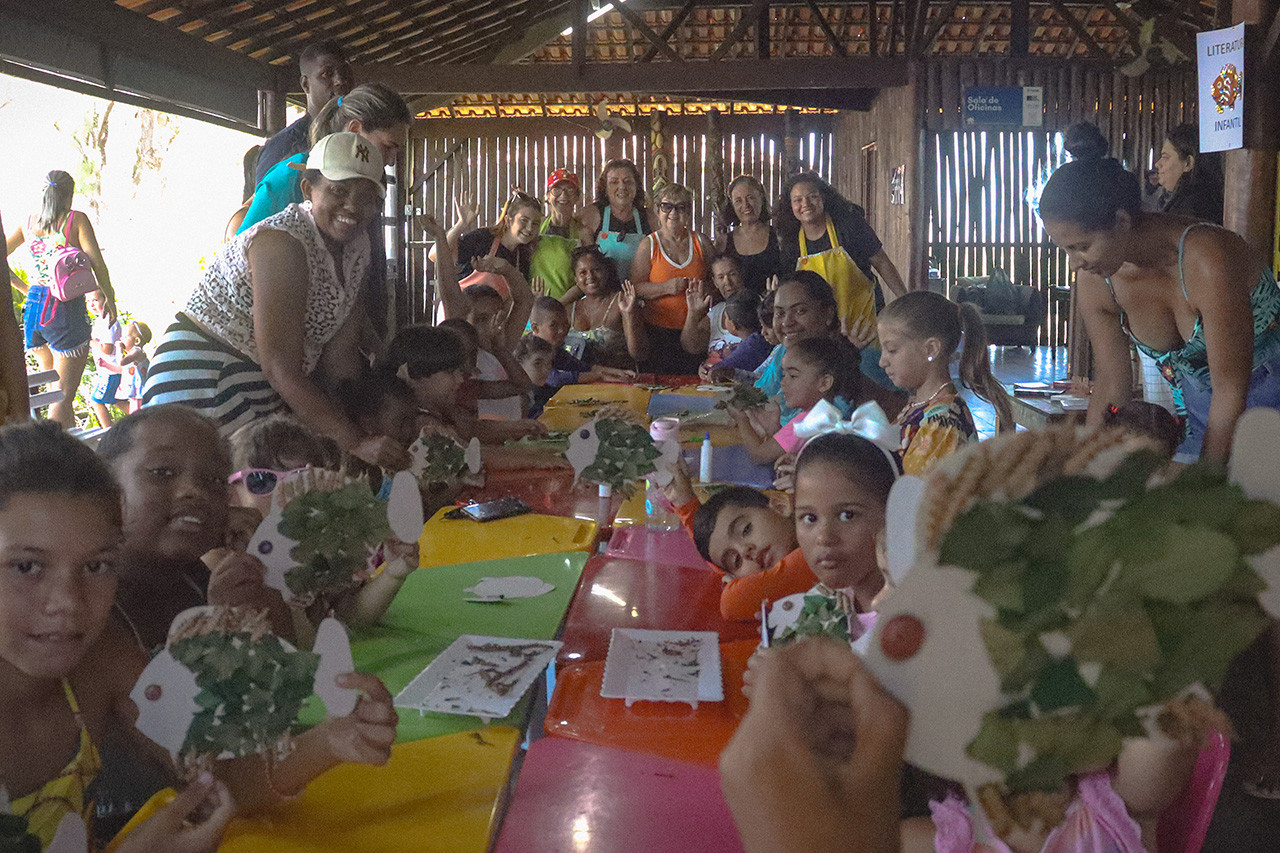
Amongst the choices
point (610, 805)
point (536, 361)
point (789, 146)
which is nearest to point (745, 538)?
point (610, 805)

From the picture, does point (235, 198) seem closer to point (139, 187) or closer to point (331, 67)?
point (139, 187)

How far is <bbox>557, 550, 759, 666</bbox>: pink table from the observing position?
2.00 metres

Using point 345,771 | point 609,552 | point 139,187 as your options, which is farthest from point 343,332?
point 139,187

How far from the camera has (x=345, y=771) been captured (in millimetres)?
1401

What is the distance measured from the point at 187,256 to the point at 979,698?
605 inches

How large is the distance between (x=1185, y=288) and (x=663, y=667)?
4.78ft

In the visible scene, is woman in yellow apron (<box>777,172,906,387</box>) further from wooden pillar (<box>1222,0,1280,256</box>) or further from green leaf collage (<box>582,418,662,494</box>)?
green leaf collage (<box>582,418,662,494</box>)

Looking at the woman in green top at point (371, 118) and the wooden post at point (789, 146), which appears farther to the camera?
the wooden post at point (789, 146)

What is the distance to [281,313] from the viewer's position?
2.57 m

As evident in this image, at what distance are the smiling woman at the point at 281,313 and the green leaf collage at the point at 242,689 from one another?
148cm

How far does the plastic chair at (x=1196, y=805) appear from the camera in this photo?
131cm

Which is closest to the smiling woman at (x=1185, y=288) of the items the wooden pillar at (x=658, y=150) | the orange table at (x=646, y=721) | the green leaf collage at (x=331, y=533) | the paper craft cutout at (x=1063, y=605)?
the orange table at (x=646, y=721)

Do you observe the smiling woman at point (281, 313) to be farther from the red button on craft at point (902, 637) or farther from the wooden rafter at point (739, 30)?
the wooden rafter at point (739, 30)

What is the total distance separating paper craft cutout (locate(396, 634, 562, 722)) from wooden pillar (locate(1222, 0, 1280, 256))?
390 cm
